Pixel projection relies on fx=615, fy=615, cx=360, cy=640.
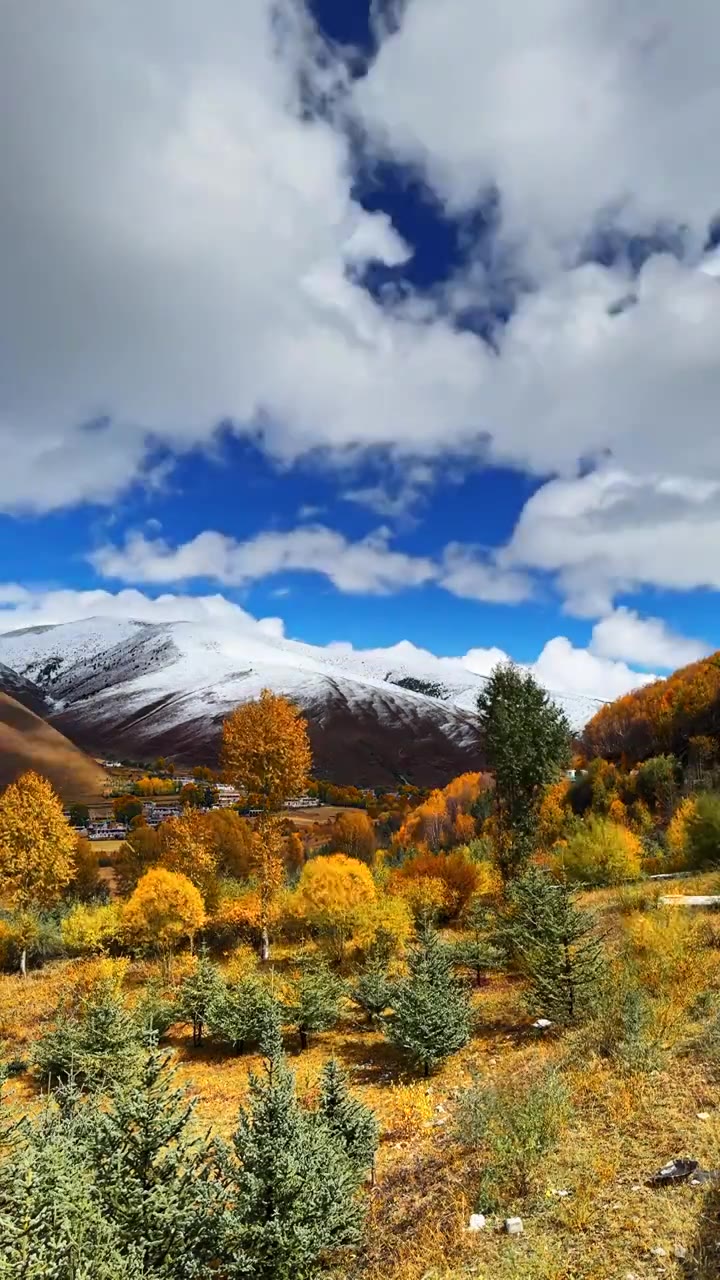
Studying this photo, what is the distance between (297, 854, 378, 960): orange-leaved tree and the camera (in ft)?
87.7

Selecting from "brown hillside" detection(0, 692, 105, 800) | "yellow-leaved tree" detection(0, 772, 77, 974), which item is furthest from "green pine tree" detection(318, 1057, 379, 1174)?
"brown hillside" detection(0, 692, 105, 800)

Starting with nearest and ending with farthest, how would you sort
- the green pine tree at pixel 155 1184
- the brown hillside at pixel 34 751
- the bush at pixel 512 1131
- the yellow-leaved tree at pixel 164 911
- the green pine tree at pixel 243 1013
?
the green pine tree at pixel 155 1184, the bush at pixel 512 1131, the green pine tree at pixel 243 1013, the yellow-leaved tree at pixel 164 911, the brown hillside at pixel 34 751

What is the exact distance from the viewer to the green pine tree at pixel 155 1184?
6527 mm

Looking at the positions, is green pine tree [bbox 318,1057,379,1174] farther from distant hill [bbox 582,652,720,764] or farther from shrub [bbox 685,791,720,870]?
distant hill [bbox 582,652,720,764]

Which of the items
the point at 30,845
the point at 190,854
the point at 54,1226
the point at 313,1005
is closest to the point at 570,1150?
the point at 54,1226

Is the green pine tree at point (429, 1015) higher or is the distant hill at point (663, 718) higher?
the distant hill at point (663, 718)

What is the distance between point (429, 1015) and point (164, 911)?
1716 cm

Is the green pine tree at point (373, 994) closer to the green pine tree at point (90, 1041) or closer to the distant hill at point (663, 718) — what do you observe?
the green pine tree at point (90, 1041)

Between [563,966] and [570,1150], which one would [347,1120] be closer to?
[570,1150]

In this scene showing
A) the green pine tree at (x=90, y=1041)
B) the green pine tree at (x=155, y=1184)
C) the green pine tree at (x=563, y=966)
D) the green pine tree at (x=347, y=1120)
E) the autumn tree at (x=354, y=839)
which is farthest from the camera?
the autumn tree at (x=354, y=839)

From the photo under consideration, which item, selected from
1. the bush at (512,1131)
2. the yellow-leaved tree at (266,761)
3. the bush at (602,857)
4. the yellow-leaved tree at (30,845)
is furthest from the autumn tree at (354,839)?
the bush at (512,1131)

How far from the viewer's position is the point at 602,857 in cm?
3303

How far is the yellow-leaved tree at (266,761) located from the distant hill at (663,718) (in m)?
74.8

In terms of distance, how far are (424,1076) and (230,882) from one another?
30.6 meters
